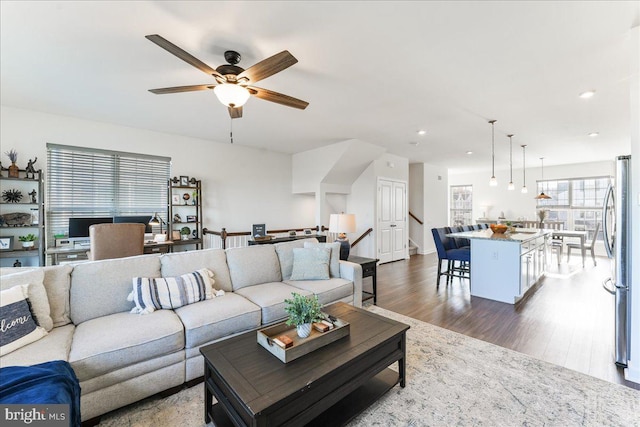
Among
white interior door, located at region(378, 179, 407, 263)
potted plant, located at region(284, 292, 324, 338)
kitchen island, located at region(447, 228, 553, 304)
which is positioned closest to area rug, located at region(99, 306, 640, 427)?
potted plant, located at region(284, 292, 324, 338)

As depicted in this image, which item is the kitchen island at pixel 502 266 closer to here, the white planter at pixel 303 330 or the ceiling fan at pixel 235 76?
the white planter at pixel 303 330

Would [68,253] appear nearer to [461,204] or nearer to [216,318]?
[216,318]

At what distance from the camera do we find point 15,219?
3.67 m

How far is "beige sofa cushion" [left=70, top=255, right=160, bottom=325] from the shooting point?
7.08ft

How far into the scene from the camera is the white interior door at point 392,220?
6621 mm

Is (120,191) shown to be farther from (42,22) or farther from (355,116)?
(355,116)

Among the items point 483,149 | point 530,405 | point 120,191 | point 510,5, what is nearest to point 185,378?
point 530,405

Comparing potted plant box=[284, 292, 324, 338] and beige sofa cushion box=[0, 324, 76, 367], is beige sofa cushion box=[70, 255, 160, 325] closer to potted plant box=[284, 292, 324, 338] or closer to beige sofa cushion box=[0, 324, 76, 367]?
beige sofa cushion box=[0, 324, 76, 367]

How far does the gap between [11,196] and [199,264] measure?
125 inches

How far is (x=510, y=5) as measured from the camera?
1.85 metres

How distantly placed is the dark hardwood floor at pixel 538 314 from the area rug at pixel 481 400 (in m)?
0.31

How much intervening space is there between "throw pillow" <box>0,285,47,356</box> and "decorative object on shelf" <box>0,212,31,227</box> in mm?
2750

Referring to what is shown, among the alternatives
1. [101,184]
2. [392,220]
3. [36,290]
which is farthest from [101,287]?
[392,220]

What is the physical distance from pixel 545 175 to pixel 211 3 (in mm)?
10704
